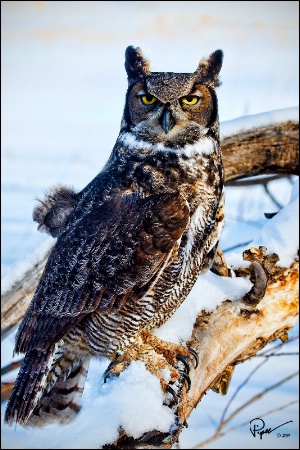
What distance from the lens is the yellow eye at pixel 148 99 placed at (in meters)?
2.20

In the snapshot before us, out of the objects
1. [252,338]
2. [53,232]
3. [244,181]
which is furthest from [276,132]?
[53,232]

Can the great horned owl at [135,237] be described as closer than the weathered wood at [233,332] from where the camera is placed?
Yes

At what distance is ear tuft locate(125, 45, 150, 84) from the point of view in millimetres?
2301

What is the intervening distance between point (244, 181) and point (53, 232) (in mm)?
2189

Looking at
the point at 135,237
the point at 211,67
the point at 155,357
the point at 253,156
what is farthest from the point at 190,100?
the point at 253,156

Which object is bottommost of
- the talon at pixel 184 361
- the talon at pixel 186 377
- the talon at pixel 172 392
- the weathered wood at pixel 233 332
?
the talon at pixel 172 392

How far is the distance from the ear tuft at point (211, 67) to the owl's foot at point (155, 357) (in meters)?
1.07

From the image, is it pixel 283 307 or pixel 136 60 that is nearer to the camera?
pixel 136 60

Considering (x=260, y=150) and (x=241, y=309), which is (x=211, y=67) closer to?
(x=241, y=309)

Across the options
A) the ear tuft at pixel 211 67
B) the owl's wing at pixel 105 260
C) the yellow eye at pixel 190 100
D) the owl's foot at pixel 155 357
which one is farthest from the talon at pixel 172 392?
the ear tuft at pixel 211 67

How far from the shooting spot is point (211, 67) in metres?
2.36

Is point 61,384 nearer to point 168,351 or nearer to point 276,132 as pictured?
point 168,351

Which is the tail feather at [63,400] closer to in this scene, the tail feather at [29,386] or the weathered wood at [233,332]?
the tail feather at [29,386]

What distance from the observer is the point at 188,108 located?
7.32 feet
